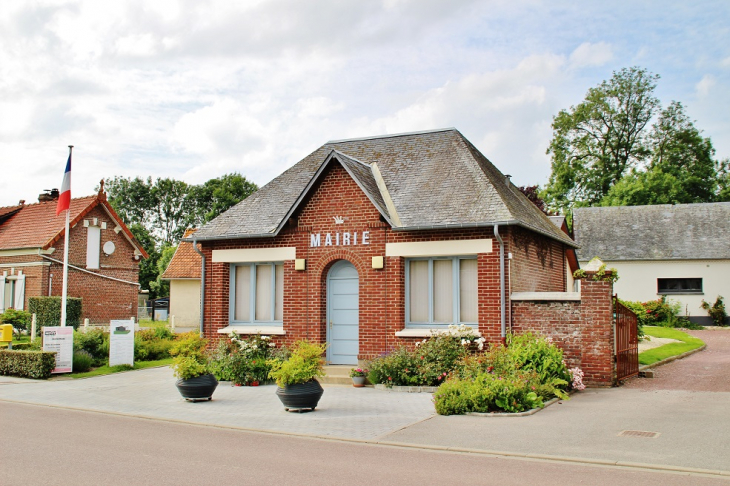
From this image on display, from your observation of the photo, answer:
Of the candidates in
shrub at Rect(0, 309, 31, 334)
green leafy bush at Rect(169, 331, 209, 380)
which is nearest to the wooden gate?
green leafy bush at Rect(169, 331, 209, 380)

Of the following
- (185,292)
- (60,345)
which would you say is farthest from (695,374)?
(185,292)

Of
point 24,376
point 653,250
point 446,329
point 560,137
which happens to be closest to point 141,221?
point 560,137

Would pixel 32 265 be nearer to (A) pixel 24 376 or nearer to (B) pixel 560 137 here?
(A) pixel 24 376

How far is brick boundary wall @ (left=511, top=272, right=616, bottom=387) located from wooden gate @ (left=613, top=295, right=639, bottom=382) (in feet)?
1.26

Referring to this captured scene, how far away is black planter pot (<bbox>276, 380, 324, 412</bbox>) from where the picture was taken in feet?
40.7

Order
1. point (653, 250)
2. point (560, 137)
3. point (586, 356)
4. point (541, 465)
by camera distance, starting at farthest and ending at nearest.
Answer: point (560, 137), point (653, 250), point (586, 356), point (541, 465)

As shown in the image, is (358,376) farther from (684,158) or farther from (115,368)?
(684,158)

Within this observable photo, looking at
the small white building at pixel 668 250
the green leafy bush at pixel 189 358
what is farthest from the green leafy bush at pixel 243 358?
the small white building at pixel 668 250

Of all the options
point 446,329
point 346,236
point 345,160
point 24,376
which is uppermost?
point 345,160

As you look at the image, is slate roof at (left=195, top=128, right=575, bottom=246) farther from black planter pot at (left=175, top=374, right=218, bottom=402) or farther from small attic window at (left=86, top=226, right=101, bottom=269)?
small attic window at (left=86, top=226, right=101, bottom=269)

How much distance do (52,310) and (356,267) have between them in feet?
60.8

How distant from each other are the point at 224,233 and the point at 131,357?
17.1ft

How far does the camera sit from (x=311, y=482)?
7.54 metres

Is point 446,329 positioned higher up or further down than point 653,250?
further down
